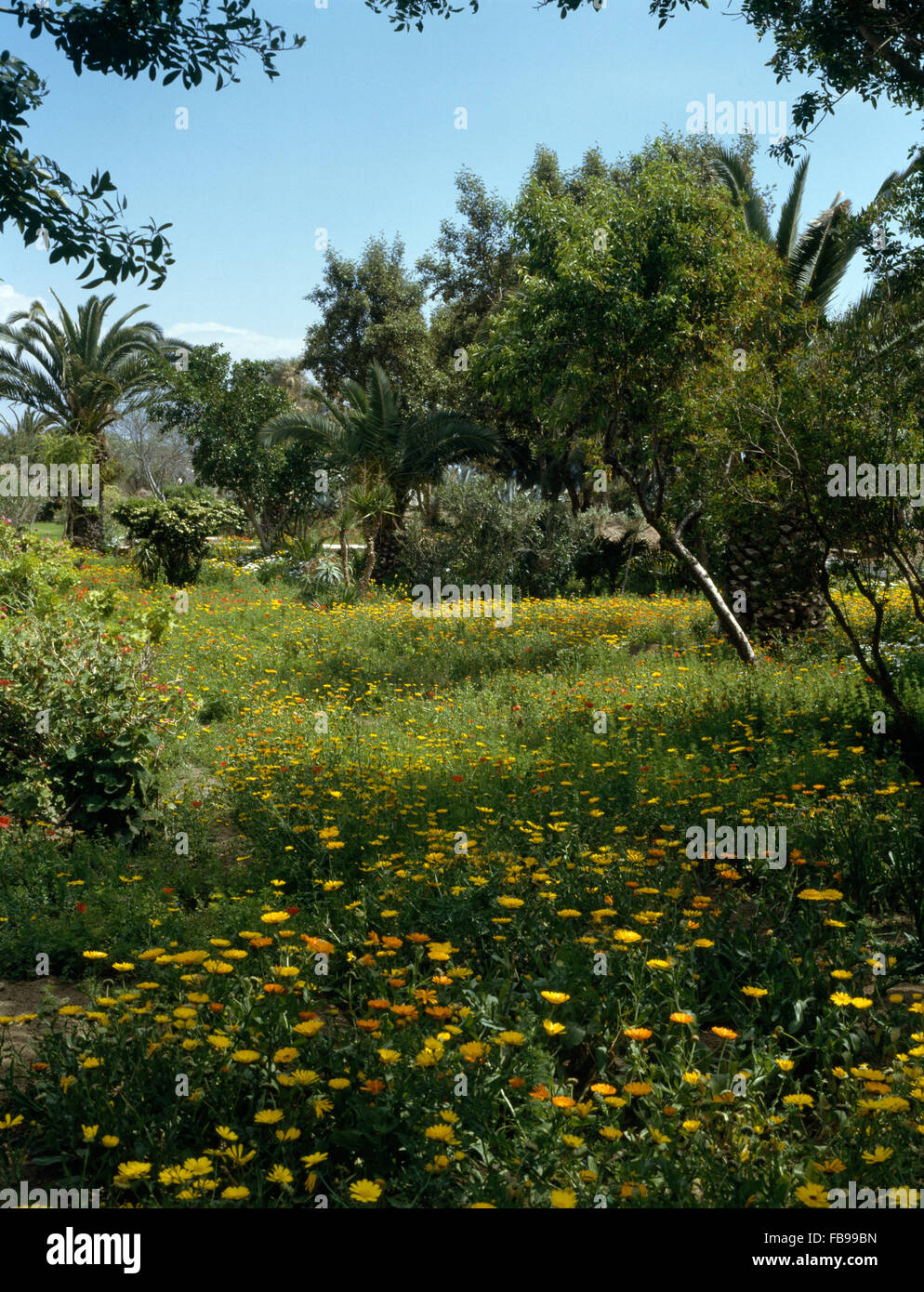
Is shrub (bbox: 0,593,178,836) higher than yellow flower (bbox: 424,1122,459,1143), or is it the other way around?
shrub (bbox: 0,593,178,836)

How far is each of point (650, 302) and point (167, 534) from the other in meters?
10.1

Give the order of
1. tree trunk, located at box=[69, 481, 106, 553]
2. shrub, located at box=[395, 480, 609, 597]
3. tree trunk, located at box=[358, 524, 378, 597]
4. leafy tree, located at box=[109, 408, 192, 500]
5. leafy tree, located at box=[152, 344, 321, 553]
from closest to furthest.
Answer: tree trunk, located at box=[358, 524, 378, 597] < shrub, located at box=[395, 480, 609, 597] < tree trunk, located at box=[69, 481, 106, 553] < leafy tree, located at box=[152, 344, 321, 553] < leafy tree, located at box=[109, 408, 192, 500]

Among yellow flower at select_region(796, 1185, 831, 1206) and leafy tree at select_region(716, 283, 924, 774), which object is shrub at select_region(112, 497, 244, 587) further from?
yellow flower at select_region(796, 1185, 831, 1206)

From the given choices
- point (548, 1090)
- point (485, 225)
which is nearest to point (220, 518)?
point (485, 225)

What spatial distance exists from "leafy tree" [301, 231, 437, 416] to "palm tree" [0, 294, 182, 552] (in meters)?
5.76

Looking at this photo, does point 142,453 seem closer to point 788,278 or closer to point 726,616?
point 788,278

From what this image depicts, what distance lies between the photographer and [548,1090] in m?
2.70

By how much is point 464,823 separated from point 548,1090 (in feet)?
9.11

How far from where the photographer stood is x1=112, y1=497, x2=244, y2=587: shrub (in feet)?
56.4

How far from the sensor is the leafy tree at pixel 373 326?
2627 cm

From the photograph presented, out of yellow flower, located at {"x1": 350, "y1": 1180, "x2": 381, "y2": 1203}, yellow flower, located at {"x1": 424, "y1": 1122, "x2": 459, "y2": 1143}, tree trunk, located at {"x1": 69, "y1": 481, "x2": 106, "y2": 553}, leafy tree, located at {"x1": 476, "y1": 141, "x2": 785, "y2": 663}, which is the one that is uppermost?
leafy tree, located at {"x1": 476, "y1": 141, "x2": 785, "y2": 663}

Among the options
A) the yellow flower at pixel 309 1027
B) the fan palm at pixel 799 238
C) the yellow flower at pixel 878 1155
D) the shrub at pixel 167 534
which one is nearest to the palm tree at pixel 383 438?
the shrub at pixel 167 534

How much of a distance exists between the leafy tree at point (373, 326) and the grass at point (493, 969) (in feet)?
66.1

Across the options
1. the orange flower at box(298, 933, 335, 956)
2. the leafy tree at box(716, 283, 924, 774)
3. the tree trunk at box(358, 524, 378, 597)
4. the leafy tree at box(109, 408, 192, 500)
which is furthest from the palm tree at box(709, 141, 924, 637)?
the leafy tree at box(109, 408, 192, 500)
